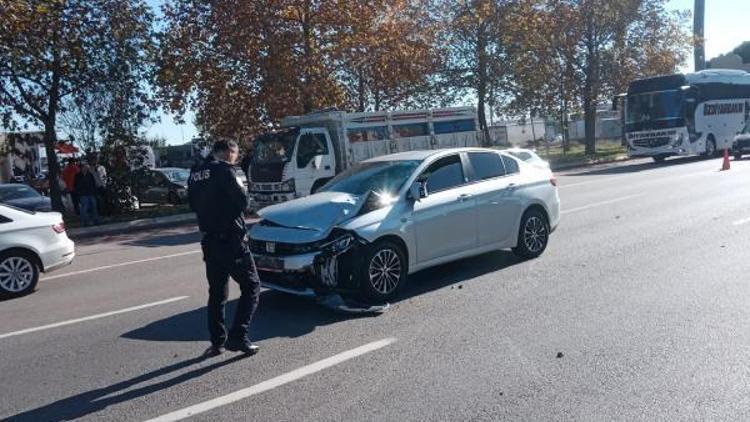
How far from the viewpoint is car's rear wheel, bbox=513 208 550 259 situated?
9.51 metres

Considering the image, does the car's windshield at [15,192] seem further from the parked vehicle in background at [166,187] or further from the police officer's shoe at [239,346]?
the police officer's shoe at [239,346]

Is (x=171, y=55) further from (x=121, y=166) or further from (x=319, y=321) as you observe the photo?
(x=319, y=321)

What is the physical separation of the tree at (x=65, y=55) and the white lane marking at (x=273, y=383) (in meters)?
16.3

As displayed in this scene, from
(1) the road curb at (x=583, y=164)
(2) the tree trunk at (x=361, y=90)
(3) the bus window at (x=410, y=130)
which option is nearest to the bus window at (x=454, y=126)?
(3) the bus window at (x=410, y=130)

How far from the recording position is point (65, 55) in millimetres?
20344

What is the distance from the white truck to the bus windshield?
1458 cm

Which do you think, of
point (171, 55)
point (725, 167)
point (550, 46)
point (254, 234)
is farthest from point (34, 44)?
point (550, 46)

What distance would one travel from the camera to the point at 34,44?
19.4 meters

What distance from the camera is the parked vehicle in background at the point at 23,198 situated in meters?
19.6

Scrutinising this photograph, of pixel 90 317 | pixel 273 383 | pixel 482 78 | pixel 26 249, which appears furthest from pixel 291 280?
pixel 482 78

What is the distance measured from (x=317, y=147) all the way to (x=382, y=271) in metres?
11.1

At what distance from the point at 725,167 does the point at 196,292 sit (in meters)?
20.2

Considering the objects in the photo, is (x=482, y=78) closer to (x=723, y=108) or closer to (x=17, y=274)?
(x=723, y=108)

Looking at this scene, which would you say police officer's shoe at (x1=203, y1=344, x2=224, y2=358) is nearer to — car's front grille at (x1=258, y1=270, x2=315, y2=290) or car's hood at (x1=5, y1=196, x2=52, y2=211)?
car's front grille at (x1=258, y1=270, x2=315, y2=290)
